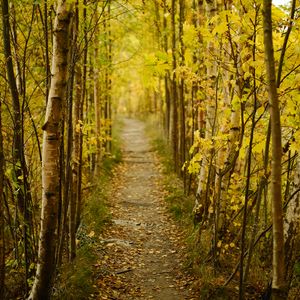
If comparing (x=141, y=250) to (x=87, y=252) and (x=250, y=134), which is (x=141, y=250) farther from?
(x=250, y=134)

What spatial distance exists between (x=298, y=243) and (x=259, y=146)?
58.5 inches

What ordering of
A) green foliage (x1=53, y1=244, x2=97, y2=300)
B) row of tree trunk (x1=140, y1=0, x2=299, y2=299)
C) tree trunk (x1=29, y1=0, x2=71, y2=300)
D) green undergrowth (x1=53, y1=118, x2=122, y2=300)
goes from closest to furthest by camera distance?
row of tree trunk (x1=140, y1=0, x2=299, y2=299) < tree trunk (x1=29, y1=0, x2=71, y2=300) < green foliage (x1=53, y1=244, x2=97, y2=300) < green undergrowth (x1=53, y1=118, x2=122, y2=300)

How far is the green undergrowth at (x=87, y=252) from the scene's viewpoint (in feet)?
17.2

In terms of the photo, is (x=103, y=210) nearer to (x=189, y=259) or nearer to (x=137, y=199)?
(x=137, y=199)

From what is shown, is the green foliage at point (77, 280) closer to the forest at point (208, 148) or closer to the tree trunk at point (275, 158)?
the forest at point (208, 148)

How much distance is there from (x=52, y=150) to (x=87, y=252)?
325cm

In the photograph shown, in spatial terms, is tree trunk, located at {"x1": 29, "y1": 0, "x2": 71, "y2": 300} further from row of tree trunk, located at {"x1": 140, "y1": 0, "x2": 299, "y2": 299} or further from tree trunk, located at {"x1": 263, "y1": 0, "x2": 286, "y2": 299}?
tree trunk, located at {"x1": 263, "y1": 0, "x2": 286, "y2": 299}

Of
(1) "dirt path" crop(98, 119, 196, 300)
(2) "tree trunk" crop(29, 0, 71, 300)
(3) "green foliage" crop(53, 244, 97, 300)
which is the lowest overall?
(1) "dirt path" crop(98, 119, 196, 300)

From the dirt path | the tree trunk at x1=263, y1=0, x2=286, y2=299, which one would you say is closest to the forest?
the tree trunk at x1=263, y1=0, x2=286, y2=299

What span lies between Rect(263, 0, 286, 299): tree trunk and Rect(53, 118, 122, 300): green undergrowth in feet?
10.4

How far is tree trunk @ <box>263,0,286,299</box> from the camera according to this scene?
2.58 m

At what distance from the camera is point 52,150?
13.3 feet

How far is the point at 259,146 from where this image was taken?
441 centimetres

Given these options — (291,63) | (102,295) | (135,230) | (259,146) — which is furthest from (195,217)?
(291,63)
